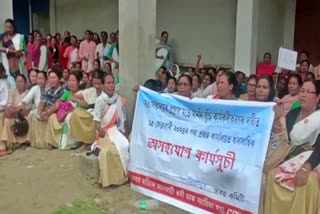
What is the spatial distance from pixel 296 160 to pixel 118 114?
2614 millimetres

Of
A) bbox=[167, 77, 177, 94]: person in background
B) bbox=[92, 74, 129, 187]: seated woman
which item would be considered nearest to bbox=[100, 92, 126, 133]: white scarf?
bbox=[92, 74, 129, 187]: seated woman

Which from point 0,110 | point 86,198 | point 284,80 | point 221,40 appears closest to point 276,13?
point 221,40

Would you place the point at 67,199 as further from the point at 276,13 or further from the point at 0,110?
the point at 276,13

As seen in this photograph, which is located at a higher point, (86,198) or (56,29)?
(56,29)

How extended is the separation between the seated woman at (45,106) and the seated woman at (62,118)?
80mm

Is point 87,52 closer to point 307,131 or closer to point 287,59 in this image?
point 287,59

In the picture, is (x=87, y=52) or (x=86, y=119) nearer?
(x=86, y=119)

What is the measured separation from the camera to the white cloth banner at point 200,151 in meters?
3.77

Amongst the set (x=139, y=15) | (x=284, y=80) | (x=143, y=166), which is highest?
(x=139, y=15)

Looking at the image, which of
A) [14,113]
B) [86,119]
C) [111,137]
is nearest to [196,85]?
[86,119]

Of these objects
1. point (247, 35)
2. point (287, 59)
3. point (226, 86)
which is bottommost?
point (226, 86)

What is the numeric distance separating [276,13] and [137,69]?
593 cm

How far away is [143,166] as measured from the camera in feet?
15.3

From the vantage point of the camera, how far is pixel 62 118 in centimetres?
719
